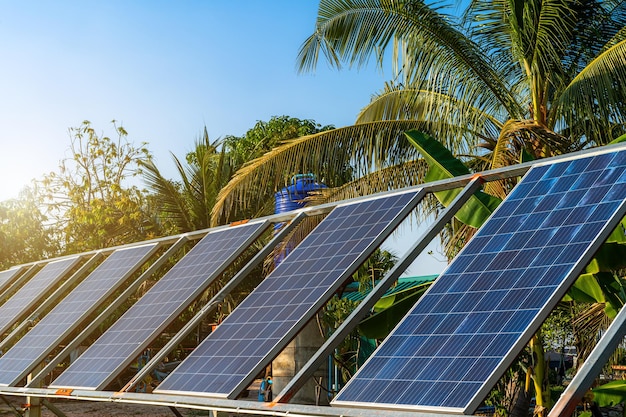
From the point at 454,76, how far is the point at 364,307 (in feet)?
38.7

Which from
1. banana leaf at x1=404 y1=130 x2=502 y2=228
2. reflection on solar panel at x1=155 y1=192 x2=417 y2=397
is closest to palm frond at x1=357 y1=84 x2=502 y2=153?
banana leaf at x1=404 y1=130 x2=502 y2=228

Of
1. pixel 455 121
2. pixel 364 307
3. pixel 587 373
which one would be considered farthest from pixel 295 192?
pixel 587 373

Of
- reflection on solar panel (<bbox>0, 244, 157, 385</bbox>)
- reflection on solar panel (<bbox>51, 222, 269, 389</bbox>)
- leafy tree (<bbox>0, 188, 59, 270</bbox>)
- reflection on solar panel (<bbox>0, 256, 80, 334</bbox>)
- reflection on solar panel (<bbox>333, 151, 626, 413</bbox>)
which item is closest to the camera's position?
reflection on solar panel (<bbox>333, 151, 626, 413</bbox>)

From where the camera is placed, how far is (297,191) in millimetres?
20672

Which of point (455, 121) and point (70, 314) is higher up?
point (455, 121)

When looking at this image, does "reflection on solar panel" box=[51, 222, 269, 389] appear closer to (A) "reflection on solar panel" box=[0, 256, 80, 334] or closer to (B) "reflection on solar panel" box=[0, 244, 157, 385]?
(B) "reflection on solar panel" box=[0, 244, 157, 385]

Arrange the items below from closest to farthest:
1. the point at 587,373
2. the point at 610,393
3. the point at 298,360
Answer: the point at 587,373
the point at 610,393
the point at 298,360

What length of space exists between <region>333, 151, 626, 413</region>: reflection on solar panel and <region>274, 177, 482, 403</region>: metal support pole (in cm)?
55

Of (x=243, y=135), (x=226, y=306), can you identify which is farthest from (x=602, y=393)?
(x=243, y=135)

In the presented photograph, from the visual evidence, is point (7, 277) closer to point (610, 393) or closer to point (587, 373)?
point (610, 393)

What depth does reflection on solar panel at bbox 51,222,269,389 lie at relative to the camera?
8.71 m

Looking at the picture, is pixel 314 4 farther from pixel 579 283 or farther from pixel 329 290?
pixel 329 290

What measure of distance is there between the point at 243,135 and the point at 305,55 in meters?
26.2

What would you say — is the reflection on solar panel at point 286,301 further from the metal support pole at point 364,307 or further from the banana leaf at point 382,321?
the banana leaf at point 382,321
